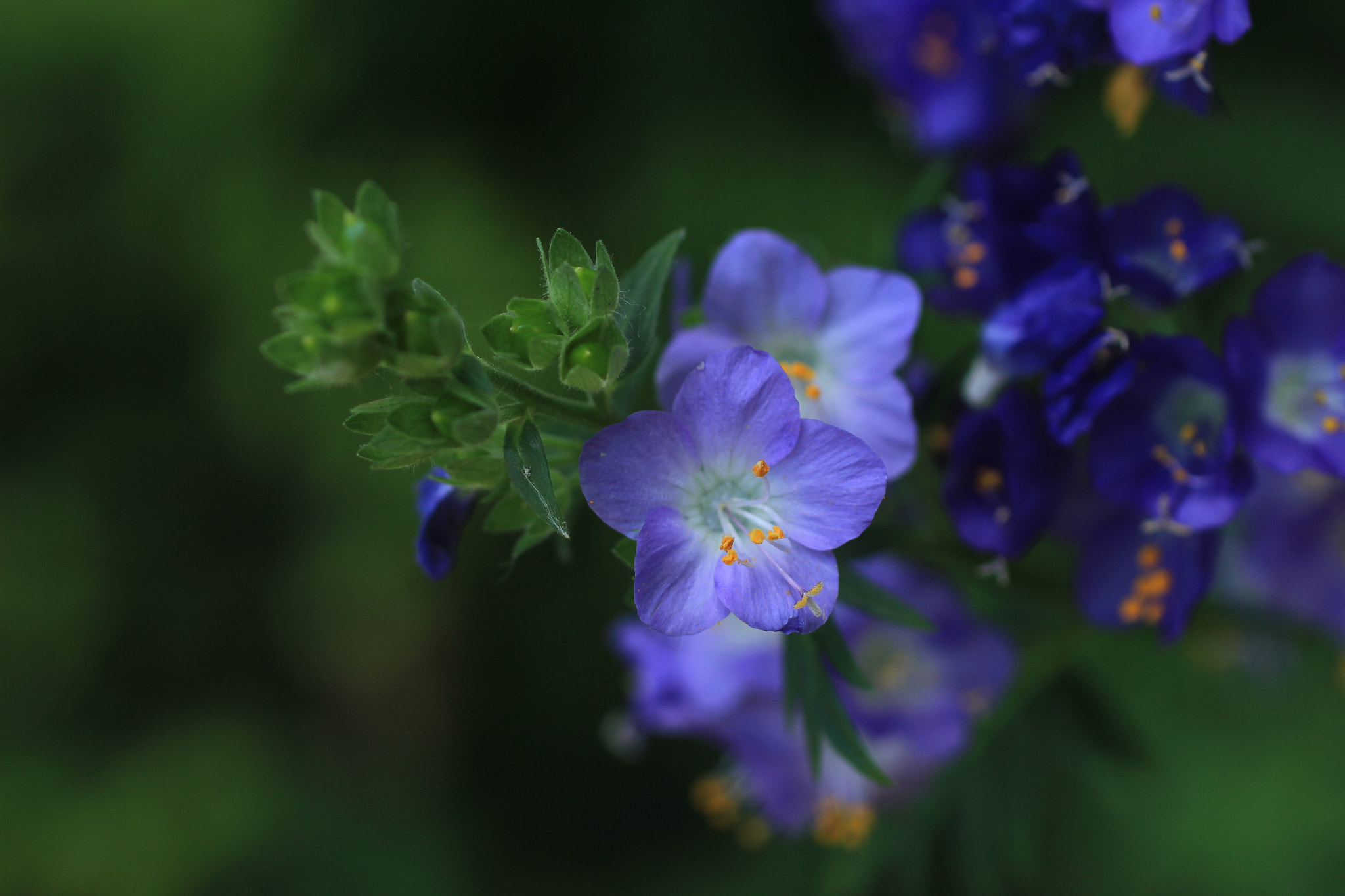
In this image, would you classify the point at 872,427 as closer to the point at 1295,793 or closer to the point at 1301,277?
the point at 1301,277

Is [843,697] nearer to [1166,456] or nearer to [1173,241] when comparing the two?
[1166,456]

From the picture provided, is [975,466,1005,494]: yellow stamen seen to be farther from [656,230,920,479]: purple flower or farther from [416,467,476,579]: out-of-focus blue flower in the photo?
[416,467,476,579]: out-of-focus blue flower

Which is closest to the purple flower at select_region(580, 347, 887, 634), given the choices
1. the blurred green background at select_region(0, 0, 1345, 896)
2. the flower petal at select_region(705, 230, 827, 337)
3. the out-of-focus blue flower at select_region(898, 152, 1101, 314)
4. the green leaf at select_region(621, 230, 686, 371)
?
the green leaf at select_region(621, 230, 686, 371)

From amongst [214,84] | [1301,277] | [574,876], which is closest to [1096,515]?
[1301,277]

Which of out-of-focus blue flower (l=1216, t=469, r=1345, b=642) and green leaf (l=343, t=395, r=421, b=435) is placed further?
out-of-focus blue flower (l=1216, t=469, r=1345, b=642)

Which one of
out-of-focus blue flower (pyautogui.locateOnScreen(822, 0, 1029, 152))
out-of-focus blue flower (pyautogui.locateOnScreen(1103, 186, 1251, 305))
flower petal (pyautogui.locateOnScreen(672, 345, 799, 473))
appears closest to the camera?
flower petal (pyautogui.locateOnScreen(672, 345, 799, 473))

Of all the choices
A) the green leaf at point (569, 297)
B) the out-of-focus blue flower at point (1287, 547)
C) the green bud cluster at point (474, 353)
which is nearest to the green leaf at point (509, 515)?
the green bud cluster at point (474, 353)

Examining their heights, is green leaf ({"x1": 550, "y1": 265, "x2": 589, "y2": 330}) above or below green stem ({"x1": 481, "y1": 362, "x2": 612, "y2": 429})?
above

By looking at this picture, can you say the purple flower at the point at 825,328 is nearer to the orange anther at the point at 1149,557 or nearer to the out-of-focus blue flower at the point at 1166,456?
the out-of-focus blue flower at the point at 1166,456
